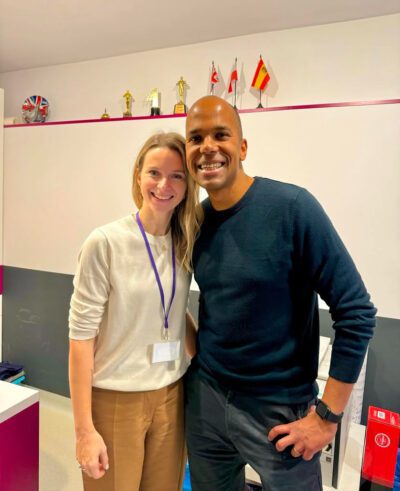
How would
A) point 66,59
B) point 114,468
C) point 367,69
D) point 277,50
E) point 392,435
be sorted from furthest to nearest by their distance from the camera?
point 66,59
point 277,50
point 367,69
point 392,435
point 114,468

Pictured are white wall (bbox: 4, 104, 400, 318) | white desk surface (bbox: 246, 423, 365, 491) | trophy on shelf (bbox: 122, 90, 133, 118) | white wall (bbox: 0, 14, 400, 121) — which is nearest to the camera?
white desk surface (bbox: 246, 423, 365, 491)

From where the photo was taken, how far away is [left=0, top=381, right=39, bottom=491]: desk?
47.4 inches

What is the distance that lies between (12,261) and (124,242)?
8.45 ft

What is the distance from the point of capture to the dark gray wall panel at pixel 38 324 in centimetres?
298

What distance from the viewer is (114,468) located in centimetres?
104

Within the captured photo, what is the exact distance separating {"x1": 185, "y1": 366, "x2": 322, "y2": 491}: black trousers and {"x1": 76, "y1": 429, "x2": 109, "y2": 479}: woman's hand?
11.0 inches

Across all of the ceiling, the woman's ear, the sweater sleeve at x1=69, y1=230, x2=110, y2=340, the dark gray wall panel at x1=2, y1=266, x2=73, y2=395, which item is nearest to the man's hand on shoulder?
the sweater sleeve at x1=69, y1=230, x2=110, y2=340

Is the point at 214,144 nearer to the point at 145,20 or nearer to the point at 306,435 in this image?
the point at 306,435

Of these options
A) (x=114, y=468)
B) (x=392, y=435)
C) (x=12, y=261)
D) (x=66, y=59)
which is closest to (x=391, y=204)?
(x=392, y=435)

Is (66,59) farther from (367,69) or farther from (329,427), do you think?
(329,427)

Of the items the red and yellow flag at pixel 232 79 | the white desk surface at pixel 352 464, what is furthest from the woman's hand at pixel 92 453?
the red and yellow flag at pixel 232 79

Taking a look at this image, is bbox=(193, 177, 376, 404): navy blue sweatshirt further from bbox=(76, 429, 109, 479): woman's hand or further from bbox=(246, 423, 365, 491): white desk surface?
bbox=(246, 423, 365, 491): white desk surface

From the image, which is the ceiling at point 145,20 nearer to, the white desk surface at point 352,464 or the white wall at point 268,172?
the white wall at point 268,172

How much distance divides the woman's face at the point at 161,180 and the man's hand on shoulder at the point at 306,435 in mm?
746
